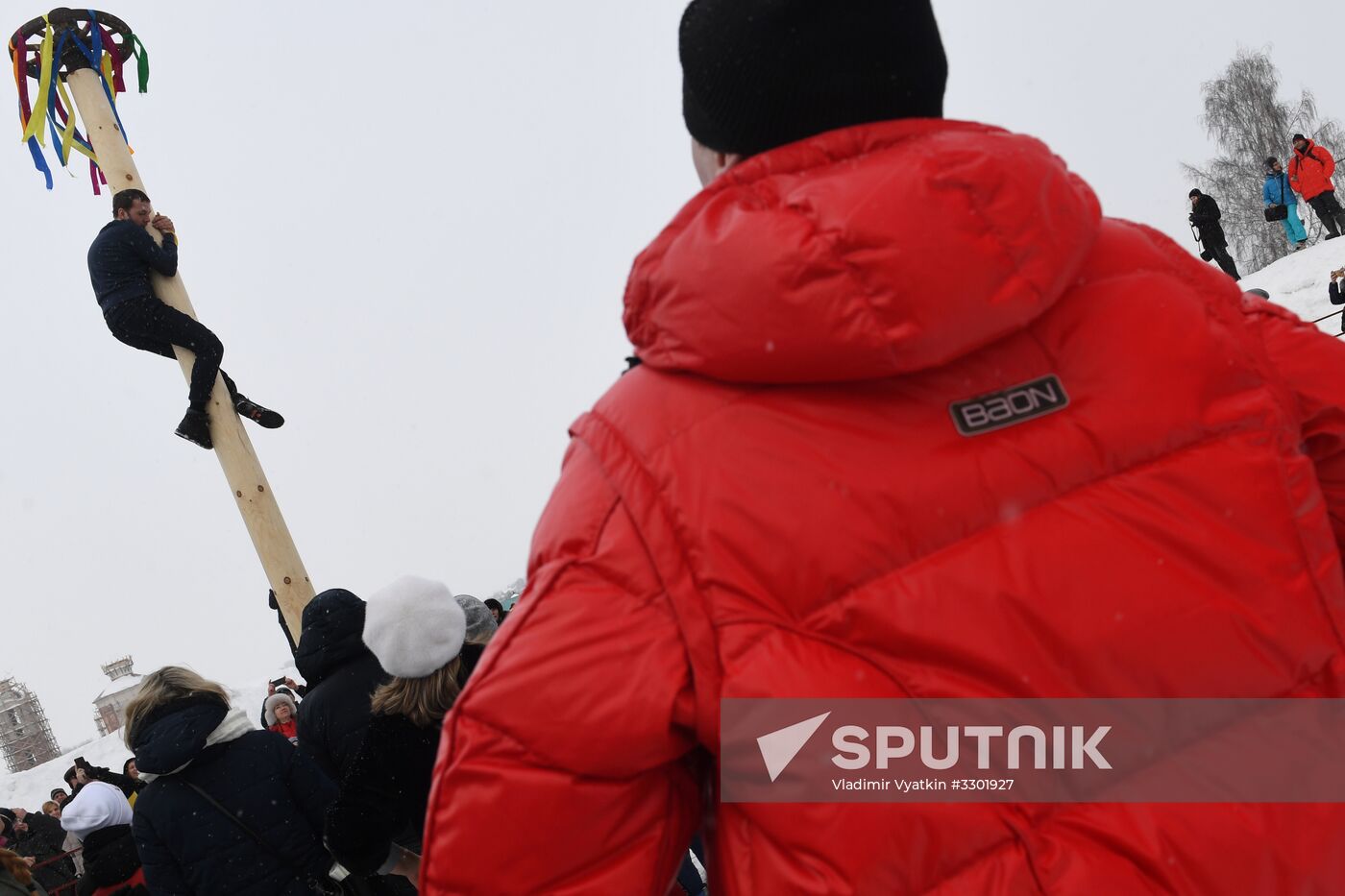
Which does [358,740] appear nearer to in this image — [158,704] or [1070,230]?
[158,704]

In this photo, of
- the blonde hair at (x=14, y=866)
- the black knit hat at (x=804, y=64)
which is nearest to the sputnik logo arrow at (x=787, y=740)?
the black knit hat at (x=804, y=64)

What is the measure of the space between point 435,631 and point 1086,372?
2112 mm

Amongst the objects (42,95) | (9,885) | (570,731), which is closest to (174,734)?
(9,885)

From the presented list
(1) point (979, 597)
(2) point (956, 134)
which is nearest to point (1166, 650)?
(1) point (979, 597)

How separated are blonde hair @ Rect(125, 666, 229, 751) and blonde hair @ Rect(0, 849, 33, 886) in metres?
1.67

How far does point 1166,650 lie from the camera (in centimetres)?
101

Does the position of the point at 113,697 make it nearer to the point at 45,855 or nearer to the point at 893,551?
the point at 45,855

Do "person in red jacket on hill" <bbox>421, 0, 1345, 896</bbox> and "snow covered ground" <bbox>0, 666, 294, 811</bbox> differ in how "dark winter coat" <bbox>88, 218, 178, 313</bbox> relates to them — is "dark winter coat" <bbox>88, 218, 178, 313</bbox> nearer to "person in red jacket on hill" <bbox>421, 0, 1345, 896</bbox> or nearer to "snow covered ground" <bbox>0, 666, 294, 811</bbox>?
"person in red jacket on hill" <bbox>421, 0, 1345, 896</bbox>

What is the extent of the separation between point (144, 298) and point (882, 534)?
5.65m

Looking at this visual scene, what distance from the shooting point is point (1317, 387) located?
1161mm

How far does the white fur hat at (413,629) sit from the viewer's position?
9.02 feet

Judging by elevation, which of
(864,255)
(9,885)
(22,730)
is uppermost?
(864,255)

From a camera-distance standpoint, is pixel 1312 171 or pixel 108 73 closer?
pixel 108 73

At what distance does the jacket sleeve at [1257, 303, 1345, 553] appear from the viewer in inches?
45.6
